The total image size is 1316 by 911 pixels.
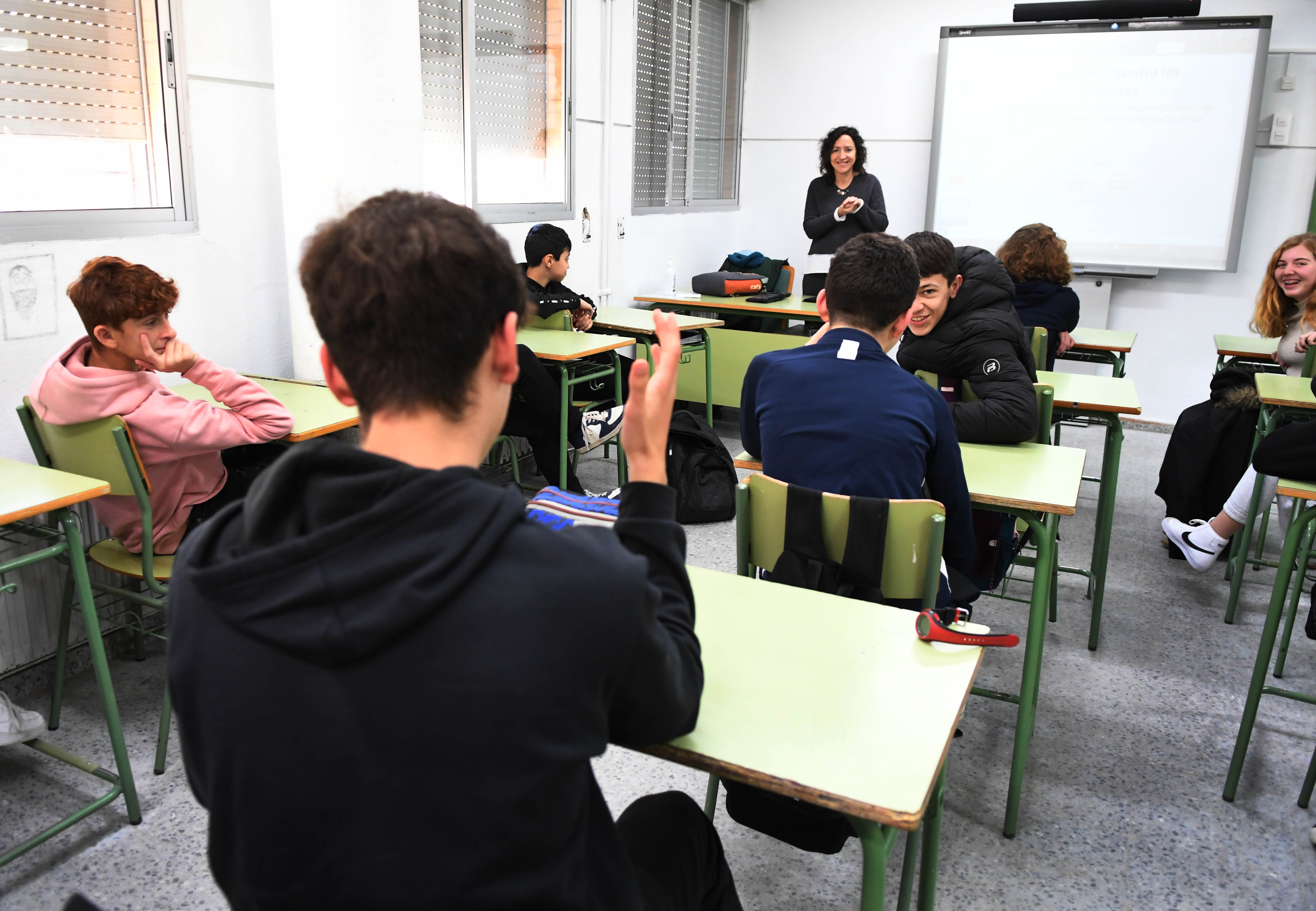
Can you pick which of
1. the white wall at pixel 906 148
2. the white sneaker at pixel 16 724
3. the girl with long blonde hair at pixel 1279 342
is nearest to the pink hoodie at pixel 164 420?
the white sneaker at pixel 16 724

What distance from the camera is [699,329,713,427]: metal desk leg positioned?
485cm

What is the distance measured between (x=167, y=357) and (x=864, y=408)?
1.54m

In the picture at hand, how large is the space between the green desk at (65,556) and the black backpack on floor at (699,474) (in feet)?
7.46

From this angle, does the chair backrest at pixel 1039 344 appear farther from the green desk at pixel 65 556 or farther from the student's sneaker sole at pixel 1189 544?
the green desk at pixel 65 556

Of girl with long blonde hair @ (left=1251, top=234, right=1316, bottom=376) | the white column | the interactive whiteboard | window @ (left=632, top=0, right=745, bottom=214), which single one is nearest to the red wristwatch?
the white column

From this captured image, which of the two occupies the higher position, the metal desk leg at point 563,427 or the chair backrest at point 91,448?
the chair backrest at point 91,448

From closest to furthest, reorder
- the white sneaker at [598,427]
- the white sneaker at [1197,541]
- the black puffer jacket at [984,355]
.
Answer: the black puffer jacket at [984,355], the white sneaker at [1197,541], the white sneaker at [598,427]

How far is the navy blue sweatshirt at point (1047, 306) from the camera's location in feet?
13.2

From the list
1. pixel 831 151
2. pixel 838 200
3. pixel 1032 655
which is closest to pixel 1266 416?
pixel 1032 655

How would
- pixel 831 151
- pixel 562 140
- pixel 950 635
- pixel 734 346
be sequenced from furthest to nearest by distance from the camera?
pixel 831 151 < pixel 734 346 < pixel 562 140 < pixel 950 635

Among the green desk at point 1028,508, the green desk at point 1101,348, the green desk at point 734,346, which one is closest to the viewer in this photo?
the green desk at point 1028,508

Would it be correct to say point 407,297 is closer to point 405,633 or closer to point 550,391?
point 405,633

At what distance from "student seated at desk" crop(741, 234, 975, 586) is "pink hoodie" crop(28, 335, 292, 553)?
118 centimetres

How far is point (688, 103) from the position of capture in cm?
602
